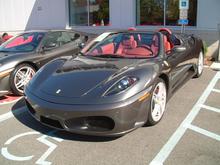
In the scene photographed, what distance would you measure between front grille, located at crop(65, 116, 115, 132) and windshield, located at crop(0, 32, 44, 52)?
3253 millimetres

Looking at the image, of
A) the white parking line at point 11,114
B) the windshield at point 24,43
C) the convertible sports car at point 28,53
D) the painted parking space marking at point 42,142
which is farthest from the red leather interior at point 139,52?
the windshield at point 24,43

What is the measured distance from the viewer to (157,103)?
4.01 metres

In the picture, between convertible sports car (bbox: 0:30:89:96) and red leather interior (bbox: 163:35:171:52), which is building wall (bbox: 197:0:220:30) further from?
red leather interior (bbox: 163:35:171:52)

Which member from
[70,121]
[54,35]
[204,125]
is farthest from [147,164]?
[54,35]

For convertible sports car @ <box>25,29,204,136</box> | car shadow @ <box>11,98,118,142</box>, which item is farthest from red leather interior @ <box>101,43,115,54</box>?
car shadow @ <box>11,98,118,142</box>

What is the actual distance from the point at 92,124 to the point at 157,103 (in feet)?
3.59

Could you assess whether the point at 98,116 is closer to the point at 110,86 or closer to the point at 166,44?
the point at 110,86

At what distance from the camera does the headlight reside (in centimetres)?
342

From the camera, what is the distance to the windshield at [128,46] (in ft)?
14.9

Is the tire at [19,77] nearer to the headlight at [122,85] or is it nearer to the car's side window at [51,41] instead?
the car's side window at [51,41]

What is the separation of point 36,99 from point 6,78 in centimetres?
203

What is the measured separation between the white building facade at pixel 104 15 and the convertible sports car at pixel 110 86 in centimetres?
542

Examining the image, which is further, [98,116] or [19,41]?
[19,41]

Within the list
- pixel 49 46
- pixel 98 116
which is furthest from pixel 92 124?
pixel 49 46
